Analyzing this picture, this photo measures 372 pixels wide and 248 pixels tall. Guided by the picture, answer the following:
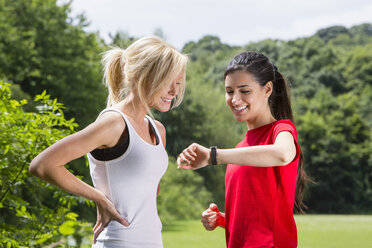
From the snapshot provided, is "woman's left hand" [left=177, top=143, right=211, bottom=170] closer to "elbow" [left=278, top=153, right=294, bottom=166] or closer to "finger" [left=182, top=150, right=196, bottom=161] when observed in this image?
"finger" [left=182, top=150, right=196, bottom=161]

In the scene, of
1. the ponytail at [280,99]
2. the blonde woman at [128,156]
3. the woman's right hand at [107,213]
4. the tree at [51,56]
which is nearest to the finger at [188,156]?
the blonde woman at [128,156]

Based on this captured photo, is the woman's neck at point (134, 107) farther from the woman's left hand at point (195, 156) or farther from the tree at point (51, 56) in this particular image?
the tree at point (51, 56)

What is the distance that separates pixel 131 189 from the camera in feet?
6.86

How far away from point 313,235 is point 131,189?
24699 mm

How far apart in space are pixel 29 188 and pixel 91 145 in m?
2.21

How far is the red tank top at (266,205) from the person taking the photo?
2.38 meters

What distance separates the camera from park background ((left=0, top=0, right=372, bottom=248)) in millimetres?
3735

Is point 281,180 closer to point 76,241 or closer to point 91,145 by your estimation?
point 91,145

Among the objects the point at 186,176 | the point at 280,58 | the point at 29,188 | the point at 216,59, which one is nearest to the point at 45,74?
the point at 186,176

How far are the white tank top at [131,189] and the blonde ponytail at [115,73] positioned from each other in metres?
0.32

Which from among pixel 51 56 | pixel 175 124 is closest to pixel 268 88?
pixel 51 56

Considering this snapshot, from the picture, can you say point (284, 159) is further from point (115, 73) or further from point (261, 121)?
point (115, 73)

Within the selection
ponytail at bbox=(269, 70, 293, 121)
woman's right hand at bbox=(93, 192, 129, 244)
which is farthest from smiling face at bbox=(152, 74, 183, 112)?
ponytail at bbox=(269, 70, 293, 121)

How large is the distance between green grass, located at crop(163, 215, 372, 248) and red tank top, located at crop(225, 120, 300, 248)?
19468mm
